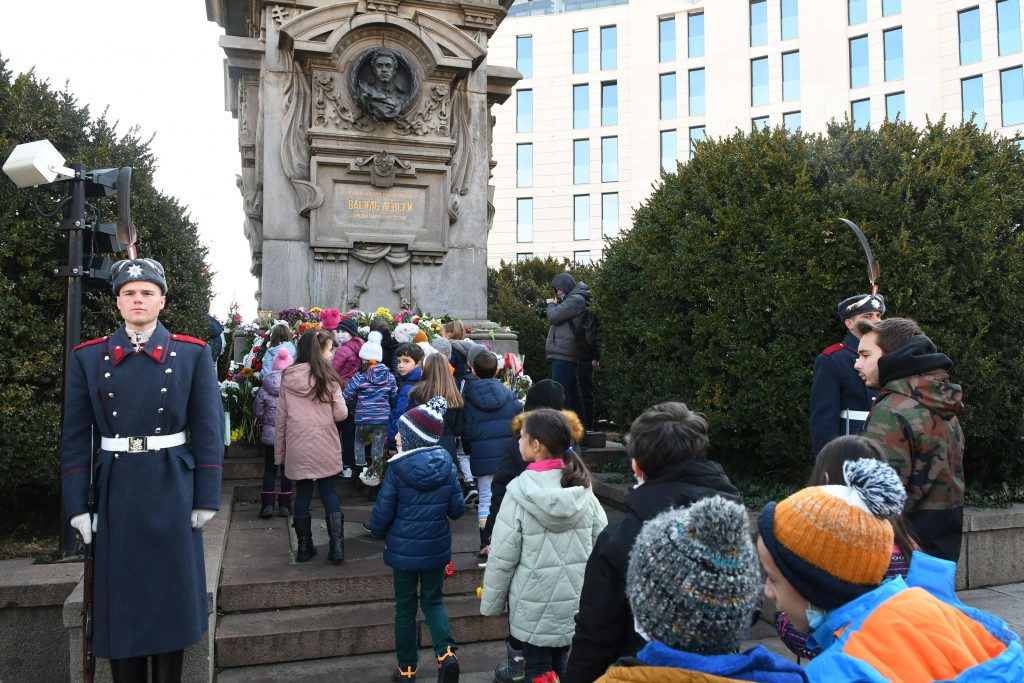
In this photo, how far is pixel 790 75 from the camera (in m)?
40.2

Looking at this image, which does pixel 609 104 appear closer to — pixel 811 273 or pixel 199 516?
pixel 811 273

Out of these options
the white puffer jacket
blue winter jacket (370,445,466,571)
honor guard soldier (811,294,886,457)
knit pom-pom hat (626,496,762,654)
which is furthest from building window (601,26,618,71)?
knit pom-pom hat (626,496,762,654)

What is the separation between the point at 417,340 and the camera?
838 centimetres

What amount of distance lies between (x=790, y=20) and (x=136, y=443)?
42.6 meters

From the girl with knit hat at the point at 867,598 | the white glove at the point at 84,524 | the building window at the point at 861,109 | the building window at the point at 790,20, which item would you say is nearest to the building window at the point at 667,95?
the building window at the point at 790,20

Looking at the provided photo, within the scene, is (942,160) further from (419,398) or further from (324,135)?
(324,135)

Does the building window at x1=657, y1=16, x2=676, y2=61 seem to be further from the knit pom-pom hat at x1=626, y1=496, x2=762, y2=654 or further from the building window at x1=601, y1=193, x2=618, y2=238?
the knit pom-pom hat at x1=626, y1=496, x2=762, y2=654

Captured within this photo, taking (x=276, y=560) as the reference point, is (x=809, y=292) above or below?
above

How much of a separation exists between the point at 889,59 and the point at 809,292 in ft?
118

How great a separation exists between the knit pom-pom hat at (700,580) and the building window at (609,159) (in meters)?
44.3

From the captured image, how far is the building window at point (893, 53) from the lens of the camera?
36.9 m

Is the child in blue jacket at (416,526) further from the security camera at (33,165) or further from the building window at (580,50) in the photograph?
the building window at (580,50)

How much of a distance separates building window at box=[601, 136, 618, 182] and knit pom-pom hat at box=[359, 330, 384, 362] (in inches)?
1498

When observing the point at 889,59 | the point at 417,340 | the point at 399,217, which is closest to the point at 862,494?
the point at 417,340
